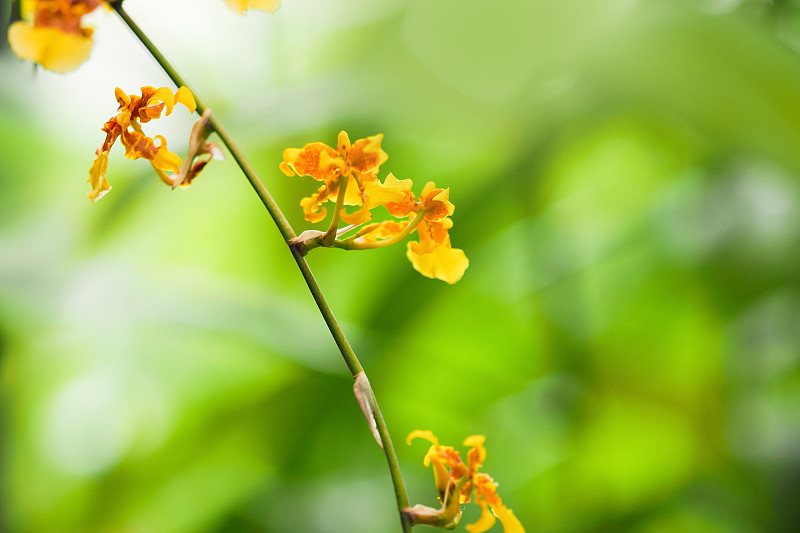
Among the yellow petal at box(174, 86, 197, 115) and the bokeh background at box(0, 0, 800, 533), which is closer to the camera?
the yellow petal at box(174, 86, 197, 115)

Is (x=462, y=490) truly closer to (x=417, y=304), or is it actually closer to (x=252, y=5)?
(x=252, y=5)

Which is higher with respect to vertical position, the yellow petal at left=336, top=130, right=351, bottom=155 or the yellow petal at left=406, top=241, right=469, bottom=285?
the yellow petal at left=336, top=130, right=351, bottom=155

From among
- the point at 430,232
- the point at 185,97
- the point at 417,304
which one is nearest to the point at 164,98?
the point at 185,97

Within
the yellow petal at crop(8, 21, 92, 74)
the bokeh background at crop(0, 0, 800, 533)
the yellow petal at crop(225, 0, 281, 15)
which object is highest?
the yellow petal at crop(225, 0, 281, 15)

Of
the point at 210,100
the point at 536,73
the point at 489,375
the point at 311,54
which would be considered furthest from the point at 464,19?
the point at 489,375

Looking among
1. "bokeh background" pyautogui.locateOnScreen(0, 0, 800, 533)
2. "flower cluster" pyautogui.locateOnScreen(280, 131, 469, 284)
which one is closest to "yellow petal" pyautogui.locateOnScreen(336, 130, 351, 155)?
"flower cluster" pyautogui.locateOnScreen(280, 131, 469, 284)

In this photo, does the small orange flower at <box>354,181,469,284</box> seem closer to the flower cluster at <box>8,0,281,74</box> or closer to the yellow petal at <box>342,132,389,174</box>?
the yellow petal at <box>342,132,389,174</box>

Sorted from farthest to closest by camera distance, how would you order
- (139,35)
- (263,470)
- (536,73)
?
(263,470)
(536,73)
(139,35)

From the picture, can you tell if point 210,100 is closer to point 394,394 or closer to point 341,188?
point 394,394
